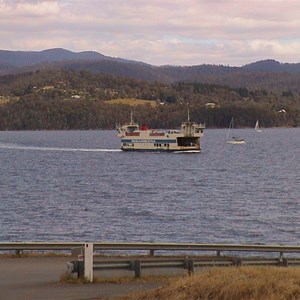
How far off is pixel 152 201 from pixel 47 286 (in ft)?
146

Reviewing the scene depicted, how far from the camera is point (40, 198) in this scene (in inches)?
2608

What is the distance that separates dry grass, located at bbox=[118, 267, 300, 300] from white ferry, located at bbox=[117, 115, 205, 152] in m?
116

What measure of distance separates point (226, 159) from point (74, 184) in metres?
48.2

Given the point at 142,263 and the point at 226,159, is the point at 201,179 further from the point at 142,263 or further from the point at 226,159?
the point at 142,263

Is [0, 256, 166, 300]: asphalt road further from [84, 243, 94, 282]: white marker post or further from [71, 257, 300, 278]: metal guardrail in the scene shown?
[71, 257, 300, 278]: metal guardrail

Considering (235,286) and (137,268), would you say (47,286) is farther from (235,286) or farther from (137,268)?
(235,286)

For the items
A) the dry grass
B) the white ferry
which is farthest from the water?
the dry grass

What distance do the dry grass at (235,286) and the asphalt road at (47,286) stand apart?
183cm

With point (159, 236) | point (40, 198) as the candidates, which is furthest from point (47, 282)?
point (40, 198)

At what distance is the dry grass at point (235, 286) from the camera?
14.6 meters

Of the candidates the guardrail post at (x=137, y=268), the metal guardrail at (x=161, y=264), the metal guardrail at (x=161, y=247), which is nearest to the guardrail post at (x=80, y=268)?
the metal guardrail at (x=161, y=264)

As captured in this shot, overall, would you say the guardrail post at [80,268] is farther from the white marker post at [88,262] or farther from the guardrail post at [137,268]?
the guardrail post at [137,268]

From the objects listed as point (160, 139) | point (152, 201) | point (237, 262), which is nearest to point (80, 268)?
point (237, 262)

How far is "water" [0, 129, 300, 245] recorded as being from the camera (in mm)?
45250
